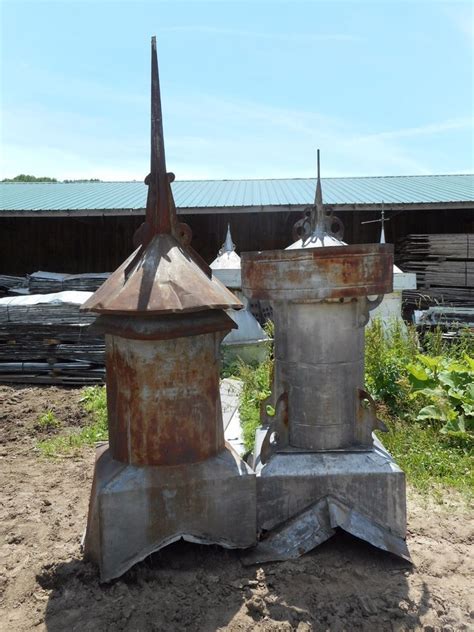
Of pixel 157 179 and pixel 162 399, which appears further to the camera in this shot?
pixel 157 179

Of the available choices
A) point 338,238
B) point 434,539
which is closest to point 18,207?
point 338,238

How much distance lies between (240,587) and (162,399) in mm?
1200

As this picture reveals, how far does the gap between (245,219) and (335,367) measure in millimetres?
10892

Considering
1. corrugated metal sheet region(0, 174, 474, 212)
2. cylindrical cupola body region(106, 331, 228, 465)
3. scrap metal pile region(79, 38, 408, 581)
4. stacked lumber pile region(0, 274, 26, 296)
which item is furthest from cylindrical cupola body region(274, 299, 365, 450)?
stacked lumber pile region(0, 274, 26, 296)

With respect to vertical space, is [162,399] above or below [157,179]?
below

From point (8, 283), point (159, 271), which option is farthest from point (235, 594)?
point (8, 283)

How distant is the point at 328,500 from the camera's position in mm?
3379

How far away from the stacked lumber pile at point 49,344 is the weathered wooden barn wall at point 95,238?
5.32 meters

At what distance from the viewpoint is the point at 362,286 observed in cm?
338

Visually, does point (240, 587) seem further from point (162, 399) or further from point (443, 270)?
point (443, 270)

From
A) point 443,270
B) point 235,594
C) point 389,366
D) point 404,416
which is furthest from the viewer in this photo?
point 443,270

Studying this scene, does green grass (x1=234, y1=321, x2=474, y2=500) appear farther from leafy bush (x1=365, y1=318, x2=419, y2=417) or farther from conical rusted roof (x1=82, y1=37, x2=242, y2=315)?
conical rusted roof (x1=82, y1=37, x2=242, y2=315)

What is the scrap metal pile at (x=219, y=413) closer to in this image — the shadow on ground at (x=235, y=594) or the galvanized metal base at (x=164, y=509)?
the galvanized metal base at (x=164, y=509)

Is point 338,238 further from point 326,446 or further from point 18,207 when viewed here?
point 18,207
